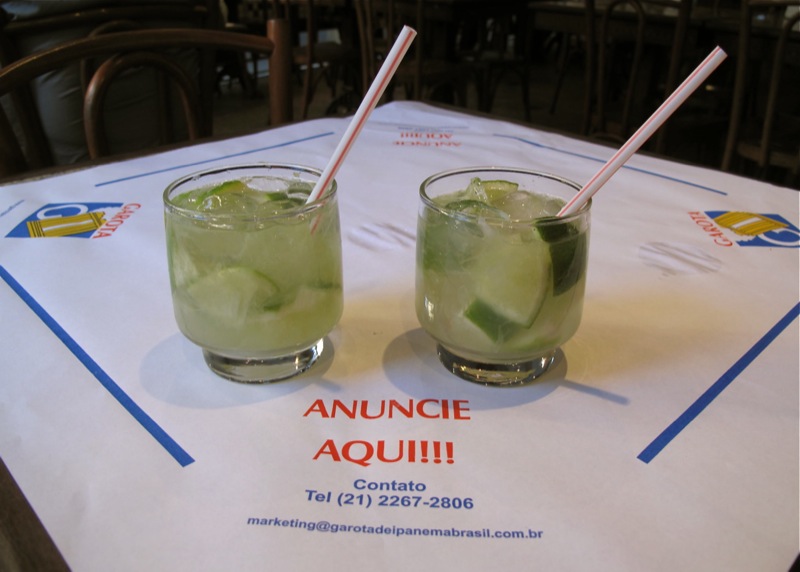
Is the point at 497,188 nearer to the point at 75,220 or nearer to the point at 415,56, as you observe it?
Answer: the point at 75,220

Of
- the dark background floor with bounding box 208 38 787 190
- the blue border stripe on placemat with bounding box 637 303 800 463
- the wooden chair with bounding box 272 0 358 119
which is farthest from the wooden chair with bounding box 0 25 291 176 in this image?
the dark background floor with bounding box 208 38 787 190

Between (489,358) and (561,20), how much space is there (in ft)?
10.4

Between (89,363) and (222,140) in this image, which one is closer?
(89,363)

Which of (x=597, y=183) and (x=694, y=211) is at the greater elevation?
(x=597, y=183)

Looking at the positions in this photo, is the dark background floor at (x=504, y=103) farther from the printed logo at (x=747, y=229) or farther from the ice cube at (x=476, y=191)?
the ice cube at (x=476, y=191)

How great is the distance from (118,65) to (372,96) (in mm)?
841

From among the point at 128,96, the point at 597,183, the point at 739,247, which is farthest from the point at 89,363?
the point at 128,96

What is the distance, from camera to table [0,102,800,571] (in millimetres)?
406

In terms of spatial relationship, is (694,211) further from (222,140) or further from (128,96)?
(128,96)

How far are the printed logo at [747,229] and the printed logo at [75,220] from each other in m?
0.83

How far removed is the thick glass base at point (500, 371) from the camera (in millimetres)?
562

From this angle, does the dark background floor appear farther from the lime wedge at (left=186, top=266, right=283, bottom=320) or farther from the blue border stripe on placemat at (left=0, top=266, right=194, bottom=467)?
the lime wedge at (left=186, top=266, right=283, bottom=320)

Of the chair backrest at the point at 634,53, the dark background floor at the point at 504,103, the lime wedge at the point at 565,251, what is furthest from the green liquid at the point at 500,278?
the dark background floor at the point at 504,103

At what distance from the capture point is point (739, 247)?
83cm
